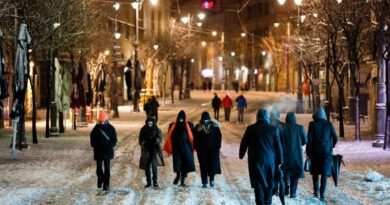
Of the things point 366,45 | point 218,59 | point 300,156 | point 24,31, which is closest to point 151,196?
point 300,156

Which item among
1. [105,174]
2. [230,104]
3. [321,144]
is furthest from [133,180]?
[230,104]

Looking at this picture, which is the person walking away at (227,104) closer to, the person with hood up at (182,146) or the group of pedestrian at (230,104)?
the group of pedestrian at (230,104)

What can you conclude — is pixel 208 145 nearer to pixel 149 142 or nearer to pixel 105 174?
pixel 149 142

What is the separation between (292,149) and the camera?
12.8m

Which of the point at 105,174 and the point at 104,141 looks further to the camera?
the point at 105,174

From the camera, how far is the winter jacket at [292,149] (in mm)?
12789

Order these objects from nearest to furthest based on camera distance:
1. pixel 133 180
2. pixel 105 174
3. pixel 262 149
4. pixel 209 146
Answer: pixel 262 149 < pixel 105 174 < pixel 209 146 < pixel 133 180

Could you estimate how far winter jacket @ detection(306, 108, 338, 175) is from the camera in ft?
42.3

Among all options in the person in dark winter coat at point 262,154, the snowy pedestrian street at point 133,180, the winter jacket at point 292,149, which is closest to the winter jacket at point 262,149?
the person in dark winter coat at point 262,154

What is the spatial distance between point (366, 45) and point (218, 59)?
93.4 metres

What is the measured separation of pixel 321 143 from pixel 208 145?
2456 millimetres

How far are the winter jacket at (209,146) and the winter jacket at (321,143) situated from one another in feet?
6.82

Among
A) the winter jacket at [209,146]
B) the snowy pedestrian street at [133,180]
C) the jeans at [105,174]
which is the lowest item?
the snowy pedestrian street at [133,180]

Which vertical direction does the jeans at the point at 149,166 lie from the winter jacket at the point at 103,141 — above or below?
below
